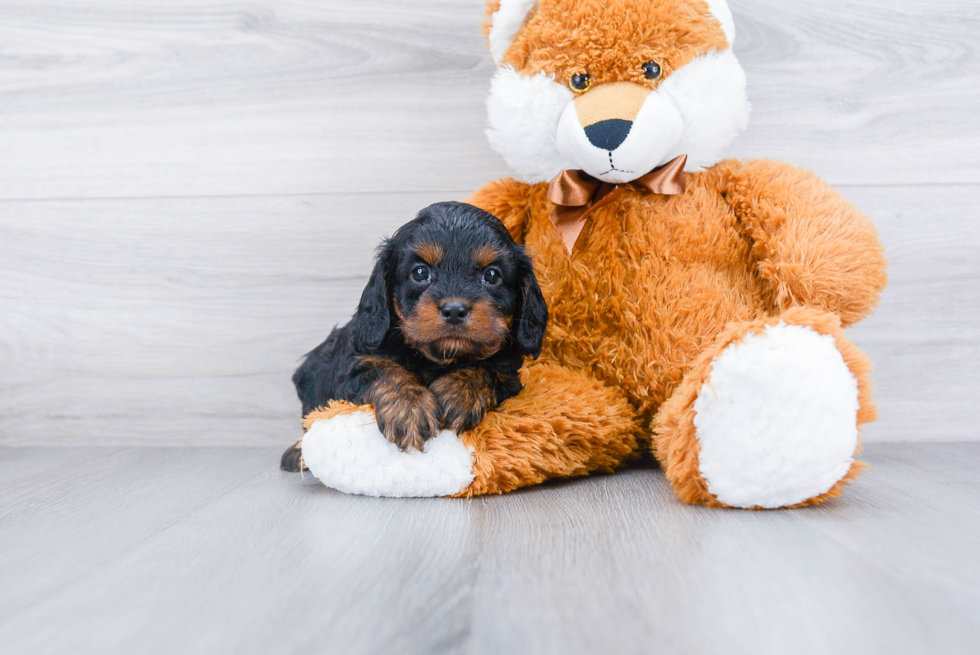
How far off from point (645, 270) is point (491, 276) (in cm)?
33

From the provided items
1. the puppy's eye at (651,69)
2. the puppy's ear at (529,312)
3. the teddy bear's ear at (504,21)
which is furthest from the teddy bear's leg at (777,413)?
the teddy bear's ear at (504,21)

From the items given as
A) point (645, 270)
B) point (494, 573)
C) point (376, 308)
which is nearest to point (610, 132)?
point (645, 270)

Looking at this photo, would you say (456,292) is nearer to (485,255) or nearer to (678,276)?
(485,255)

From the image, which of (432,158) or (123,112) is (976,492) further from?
(123,112)

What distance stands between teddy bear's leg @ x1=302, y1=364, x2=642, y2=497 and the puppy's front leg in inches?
1.1

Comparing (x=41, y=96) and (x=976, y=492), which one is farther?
(x=41, y=96)

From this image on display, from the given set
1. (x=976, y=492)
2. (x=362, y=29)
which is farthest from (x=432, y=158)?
(x=976, y=492)

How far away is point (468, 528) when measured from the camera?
1062mm

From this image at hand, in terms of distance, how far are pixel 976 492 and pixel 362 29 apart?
67.3 inches

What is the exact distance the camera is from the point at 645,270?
56.0 inches

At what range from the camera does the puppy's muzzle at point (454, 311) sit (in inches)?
46.9

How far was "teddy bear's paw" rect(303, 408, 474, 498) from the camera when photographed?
123 cm

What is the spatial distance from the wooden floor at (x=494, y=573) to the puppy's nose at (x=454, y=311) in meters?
0.31

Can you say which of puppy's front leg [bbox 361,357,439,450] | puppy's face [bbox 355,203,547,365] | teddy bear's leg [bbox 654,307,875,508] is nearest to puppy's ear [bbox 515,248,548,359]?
puppy's face [bbox 355,203,547,365]
